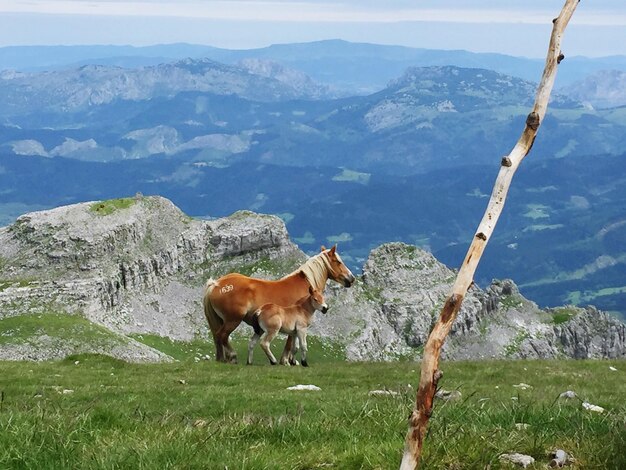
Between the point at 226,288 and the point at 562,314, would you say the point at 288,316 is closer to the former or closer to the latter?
the point at 226,288

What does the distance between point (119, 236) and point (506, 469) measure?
365 ft

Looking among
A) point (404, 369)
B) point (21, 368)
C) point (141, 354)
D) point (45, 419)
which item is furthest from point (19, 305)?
point (45, 419)

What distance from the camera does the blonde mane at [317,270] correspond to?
3225 cm

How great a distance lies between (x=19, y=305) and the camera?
296 feet

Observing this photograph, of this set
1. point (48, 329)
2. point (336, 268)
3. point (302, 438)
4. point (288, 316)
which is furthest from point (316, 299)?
point (48, 329)

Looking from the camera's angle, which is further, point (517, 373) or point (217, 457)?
point (517, 373)

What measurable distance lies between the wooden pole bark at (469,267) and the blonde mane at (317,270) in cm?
2422

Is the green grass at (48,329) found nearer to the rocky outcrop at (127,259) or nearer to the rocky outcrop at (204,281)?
the rocky outcrop at (204,281)

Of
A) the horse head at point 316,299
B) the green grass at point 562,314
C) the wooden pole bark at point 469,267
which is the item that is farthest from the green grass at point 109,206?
the wooden pole bark at point 469,267

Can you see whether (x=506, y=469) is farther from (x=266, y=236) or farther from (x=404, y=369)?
(x=266, y=236)

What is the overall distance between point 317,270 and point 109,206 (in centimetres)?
9311

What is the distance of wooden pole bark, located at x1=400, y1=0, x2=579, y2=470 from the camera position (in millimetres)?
6832

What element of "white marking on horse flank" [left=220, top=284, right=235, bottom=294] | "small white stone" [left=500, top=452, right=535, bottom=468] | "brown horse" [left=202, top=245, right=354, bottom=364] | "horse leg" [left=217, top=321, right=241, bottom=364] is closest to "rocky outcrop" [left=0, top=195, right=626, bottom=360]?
"horse leg" [left=217, top=321, right=241, bottom=364]

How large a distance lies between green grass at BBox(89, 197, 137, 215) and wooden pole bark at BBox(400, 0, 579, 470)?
374 ft
